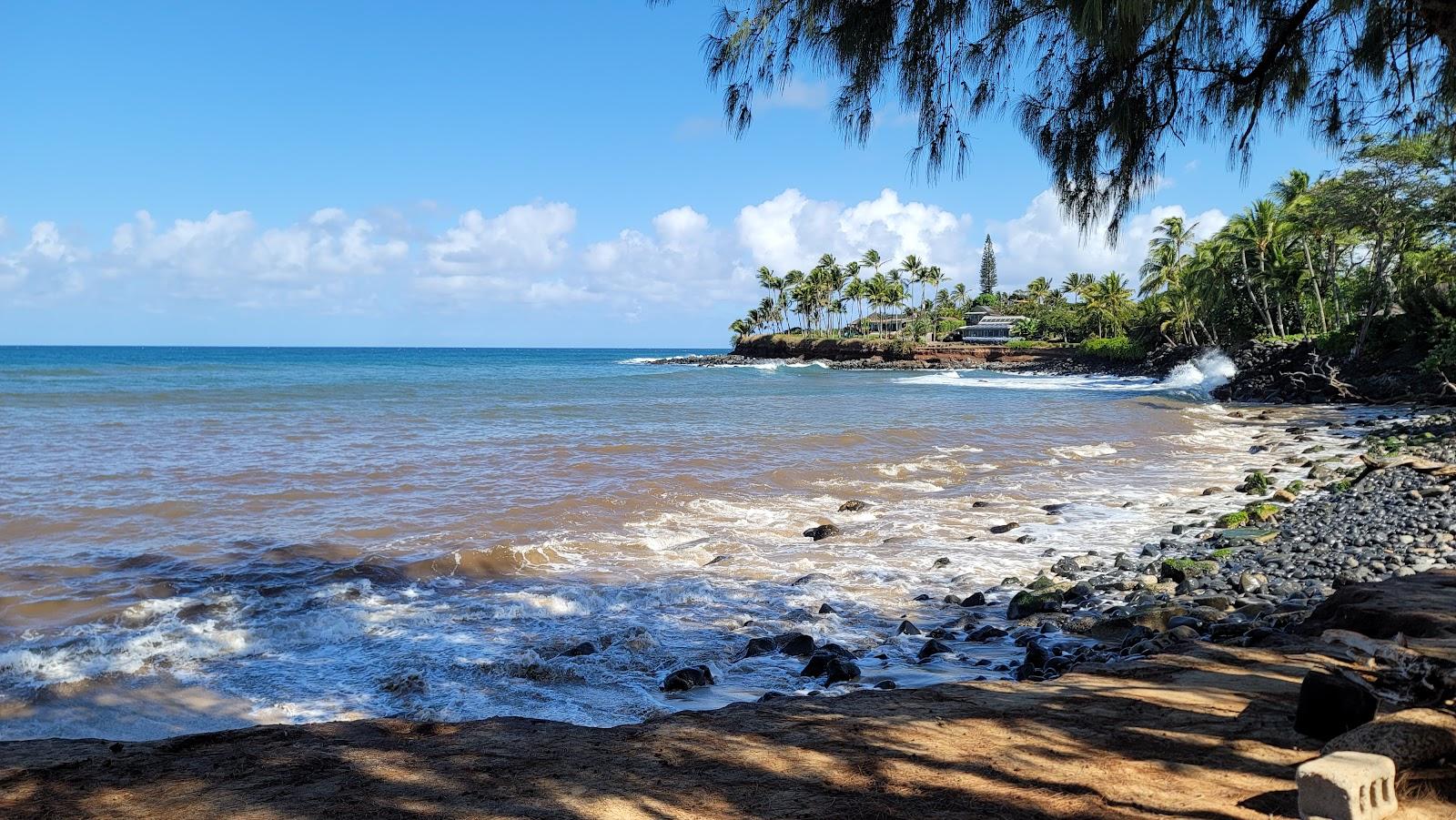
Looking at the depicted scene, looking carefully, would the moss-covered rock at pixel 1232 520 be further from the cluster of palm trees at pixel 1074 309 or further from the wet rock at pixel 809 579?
the cluster of palm trees at pixel 1074 309

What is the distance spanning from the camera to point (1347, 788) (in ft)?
9.38

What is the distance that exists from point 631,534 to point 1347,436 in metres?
18.6

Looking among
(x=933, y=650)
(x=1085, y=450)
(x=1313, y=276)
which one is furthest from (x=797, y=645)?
(x=1313, y=276)

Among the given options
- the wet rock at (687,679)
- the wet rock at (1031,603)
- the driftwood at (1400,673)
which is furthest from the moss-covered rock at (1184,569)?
the wet rock at (687,679)

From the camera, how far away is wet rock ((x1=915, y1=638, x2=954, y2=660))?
6.62 metres

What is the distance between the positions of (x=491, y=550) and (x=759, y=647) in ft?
14.7

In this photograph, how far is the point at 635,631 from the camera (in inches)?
283

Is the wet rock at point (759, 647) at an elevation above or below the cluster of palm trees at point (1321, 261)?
below

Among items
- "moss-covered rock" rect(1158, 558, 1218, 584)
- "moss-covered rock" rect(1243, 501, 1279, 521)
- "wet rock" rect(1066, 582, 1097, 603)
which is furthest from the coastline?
"moss-covered rock" rect(1243, 501, 1279, 521)

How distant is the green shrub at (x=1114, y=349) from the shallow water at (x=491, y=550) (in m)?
42.4

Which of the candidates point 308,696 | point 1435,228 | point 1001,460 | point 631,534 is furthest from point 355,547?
point 1435,228

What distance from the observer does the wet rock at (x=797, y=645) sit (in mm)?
6762

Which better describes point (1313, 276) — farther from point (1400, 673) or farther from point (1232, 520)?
point (1400, 673)

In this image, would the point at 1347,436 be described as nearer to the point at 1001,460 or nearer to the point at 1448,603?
the point at 1001,460
